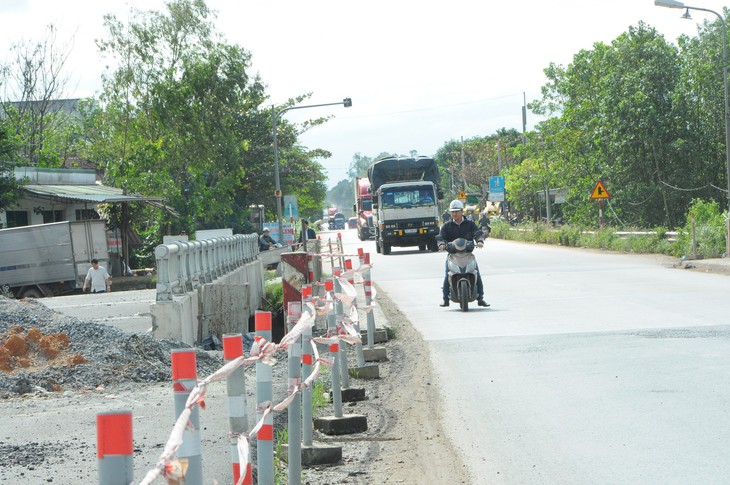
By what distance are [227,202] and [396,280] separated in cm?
2495

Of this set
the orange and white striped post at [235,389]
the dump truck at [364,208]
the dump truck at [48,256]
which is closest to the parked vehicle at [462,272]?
the orange and white striped post at [235,389]

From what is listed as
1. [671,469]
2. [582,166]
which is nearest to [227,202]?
[582,166]

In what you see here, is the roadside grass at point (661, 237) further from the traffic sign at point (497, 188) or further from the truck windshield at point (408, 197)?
the traffic sign at point (497, 188)

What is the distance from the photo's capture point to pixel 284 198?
163ft

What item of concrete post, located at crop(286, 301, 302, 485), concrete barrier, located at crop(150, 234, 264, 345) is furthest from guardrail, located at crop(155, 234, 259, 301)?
concrete post, located at crop(286, 301, 302, 485)

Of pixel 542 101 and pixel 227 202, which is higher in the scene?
pixel 542 101

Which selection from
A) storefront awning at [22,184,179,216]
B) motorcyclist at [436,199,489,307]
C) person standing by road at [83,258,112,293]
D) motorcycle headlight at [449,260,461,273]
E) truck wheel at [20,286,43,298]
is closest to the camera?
motorcycle headlight at [449,260,461,273]

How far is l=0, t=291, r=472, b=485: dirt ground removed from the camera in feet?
21.2

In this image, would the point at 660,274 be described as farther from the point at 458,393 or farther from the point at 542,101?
the point at 542,101

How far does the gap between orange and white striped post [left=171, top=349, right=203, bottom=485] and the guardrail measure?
10.4 meters

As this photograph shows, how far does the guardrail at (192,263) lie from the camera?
14.4 meters

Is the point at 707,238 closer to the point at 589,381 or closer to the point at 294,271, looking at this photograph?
the point at 294,271

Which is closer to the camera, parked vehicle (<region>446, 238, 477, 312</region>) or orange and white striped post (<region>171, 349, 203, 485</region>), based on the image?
orange and white striped post (<region>171, 349, 203, 485</region>)

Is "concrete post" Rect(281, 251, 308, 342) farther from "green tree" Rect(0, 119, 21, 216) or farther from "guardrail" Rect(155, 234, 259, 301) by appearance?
"green tree" Rect(0, 119, 21, 216)
